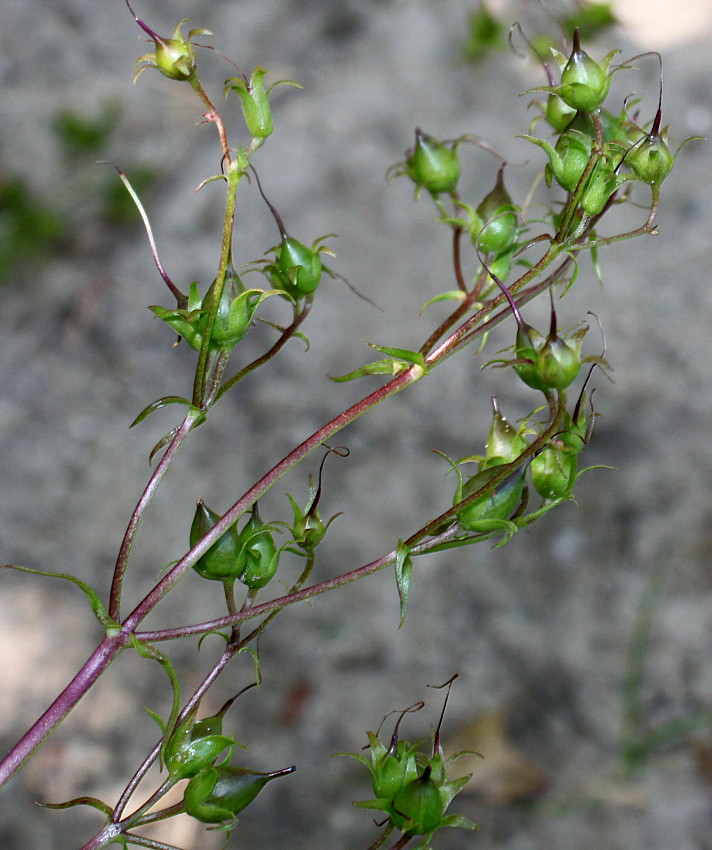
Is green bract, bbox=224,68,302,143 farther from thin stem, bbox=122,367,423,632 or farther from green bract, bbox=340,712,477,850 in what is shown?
green bract, bbox=340,712,477,850

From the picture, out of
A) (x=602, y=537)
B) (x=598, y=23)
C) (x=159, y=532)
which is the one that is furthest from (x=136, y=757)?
(x=598, y=23)

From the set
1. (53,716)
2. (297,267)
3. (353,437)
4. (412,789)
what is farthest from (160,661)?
(353,437)

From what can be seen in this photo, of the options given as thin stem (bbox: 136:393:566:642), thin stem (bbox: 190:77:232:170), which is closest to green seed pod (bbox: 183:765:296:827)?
thin stem (bbox: 136:393:566:642)

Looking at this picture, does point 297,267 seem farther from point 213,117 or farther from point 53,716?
point 53,716

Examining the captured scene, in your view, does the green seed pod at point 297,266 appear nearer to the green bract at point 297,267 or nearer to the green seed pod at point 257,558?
the green bract at point 297,267

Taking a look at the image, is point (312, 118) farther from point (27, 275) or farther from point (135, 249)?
→ point (27, 275)
